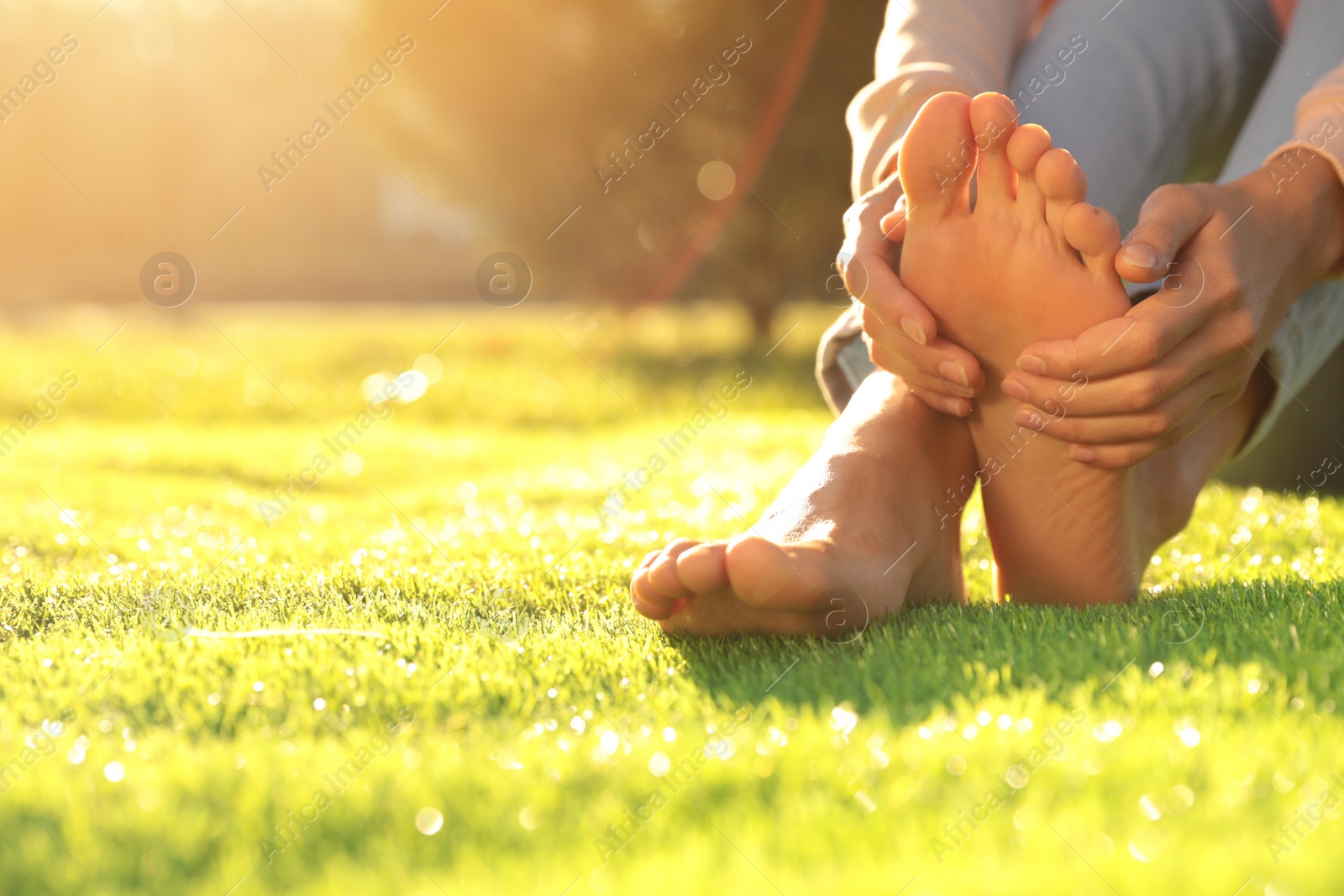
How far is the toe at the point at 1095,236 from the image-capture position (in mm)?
1318

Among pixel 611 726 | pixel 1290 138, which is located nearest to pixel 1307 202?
pixel 1290 138

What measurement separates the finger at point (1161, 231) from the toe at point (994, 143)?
0.17 meters

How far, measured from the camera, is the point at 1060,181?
1.32 m

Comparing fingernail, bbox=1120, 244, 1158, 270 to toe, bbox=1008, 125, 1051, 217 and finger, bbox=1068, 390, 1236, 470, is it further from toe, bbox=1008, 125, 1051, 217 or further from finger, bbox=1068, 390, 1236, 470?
finger, bbox=1068, 390, 1236, 470

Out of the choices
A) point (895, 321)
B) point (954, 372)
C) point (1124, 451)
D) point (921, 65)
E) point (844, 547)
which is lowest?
point (1124, 451)

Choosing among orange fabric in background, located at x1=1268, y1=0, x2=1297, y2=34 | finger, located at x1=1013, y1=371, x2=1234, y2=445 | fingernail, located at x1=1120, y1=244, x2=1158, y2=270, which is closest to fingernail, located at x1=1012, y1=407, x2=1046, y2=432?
finger, located at x1=1013, y1=371, x2=1234, y2=445

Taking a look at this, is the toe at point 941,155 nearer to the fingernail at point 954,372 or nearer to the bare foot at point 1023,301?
the bare foot at point 1023,301

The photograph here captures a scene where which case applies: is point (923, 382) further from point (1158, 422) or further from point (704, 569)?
point (704, 569)

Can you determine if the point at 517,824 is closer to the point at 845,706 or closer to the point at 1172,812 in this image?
the point at 845,706

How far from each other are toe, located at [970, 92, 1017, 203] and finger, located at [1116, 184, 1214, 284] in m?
0.17

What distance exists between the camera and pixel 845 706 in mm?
Result: 1094

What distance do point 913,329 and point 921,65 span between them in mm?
596

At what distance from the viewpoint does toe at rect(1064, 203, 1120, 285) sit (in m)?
1.32

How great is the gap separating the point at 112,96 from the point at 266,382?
2143cm
